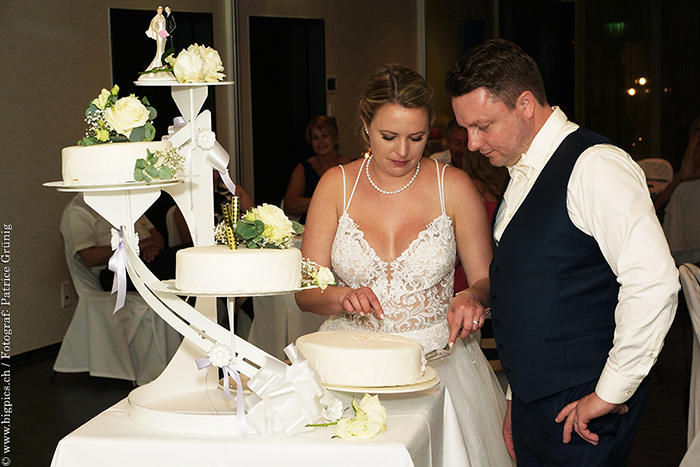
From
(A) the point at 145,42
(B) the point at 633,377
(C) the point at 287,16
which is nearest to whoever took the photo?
(B) the point at 633,377

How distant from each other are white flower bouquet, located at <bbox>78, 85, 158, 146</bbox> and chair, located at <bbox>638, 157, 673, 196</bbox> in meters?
5.16

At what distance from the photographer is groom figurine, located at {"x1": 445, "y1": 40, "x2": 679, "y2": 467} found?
5.59 feet

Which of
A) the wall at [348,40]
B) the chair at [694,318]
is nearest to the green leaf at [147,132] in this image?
the chair at [694,318]

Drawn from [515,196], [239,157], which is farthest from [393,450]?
[239,157]

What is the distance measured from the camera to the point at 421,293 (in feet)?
8.86

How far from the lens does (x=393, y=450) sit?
63.3 inches

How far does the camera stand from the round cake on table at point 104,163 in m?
1.72

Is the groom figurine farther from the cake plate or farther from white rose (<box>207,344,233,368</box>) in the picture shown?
white rose (<box>207,344,233,368</box>)

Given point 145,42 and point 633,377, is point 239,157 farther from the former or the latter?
point 633,377

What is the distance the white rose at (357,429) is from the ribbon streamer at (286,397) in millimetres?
71

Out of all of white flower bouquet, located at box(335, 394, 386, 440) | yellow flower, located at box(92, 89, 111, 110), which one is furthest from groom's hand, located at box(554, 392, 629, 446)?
yellow flower, located at box(92, 89, 111, 110)

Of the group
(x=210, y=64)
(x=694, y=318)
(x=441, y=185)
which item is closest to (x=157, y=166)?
(x=210, y=64)

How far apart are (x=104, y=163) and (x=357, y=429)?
31.0 inches

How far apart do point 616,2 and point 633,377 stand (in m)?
5.39
